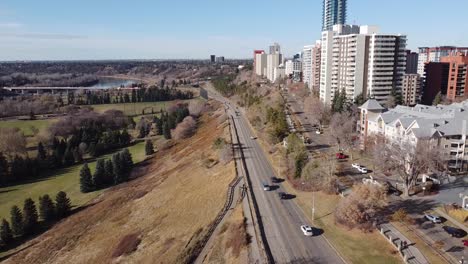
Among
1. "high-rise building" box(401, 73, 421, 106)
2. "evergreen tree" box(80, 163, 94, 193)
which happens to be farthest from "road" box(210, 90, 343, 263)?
"high-rise building" box(401, 73, 421, 106)

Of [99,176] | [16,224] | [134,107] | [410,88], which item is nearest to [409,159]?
[16,224]

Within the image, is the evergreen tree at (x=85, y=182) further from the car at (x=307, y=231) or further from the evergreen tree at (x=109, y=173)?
the car at (x=307, y=231)

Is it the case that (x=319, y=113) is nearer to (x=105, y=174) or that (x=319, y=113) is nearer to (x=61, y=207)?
(x=105, y=174)

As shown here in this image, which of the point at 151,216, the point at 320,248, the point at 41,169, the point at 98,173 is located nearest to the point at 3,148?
the point at 41,169

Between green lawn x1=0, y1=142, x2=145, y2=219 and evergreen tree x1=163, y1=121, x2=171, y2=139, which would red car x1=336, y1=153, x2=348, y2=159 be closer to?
→ green lawn x1=0, y1=142, x2=145, y2=219

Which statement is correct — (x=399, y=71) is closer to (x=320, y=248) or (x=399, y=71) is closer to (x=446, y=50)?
(x=446, y=50)
